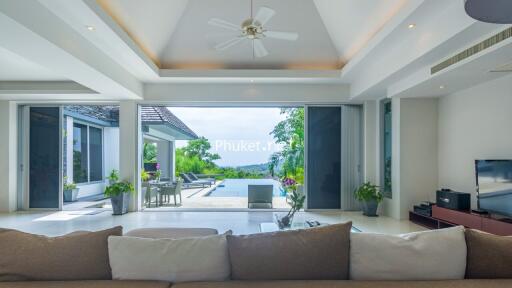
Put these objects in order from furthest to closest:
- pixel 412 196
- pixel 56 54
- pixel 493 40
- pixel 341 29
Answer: pixel 412 196
pixel 341 29
pixel 56 54
pixel 493 40

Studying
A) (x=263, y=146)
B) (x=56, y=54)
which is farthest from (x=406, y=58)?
(x=56, y=54)

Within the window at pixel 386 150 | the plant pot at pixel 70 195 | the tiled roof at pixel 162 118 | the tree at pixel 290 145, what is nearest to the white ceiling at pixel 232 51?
the window at pixel 386 150

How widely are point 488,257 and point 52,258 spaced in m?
2.03

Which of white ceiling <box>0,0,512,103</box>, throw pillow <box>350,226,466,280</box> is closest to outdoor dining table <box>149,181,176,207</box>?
white ceiling <box>0,0,512,103</box>

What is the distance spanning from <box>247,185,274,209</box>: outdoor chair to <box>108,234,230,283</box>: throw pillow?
5867 millimetres

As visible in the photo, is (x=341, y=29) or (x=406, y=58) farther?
(x=341, y=29)

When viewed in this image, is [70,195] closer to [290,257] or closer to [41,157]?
[41,157]

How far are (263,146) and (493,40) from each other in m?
4.99

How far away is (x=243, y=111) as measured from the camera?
25.0 ft

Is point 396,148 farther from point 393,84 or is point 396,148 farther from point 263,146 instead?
point 263,146

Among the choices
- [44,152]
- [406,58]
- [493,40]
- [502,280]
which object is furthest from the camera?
[44,152]

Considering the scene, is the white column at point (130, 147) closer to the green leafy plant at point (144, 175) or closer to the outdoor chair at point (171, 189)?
the green leafy plant at point (144, 175)

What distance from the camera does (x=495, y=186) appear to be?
4332mm

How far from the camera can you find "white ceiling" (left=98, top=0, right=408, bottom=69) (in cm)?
457
